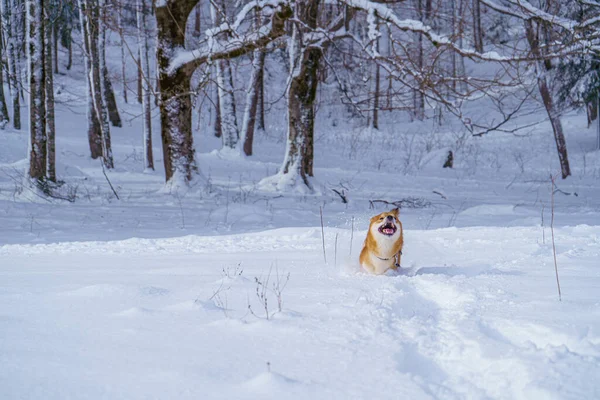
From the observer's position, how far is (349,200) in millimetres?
9531

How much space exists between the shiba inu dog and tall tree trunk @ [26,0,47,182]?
700 centimetres

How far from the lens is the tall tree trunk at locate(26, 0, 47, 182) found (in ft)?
27.6

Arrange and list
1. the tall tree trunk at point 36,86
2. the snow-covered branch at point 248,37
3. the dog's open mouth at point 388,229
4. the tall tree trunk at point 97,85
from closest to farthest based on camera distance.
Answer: the dog's open mouth at point 388,229 → the snow-covered branch at point 248,37 → the tall tree trunk at point 36,86 → the tall tree trunk at point 97,85

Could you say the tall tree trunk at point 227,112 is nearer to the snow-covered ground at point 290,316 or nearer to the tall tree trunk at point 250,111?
the tall tree trunk at point 250,111

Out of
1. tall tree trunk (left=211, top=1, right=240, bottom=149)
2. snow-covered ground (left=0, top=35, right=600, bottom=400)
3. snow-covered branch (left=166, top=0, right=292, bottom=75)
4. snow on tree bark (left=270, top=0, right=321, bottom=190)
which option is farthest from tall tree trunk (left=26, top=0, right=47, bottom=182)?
tall tree trunk (left=211, top=1, right=240, bottom=149)

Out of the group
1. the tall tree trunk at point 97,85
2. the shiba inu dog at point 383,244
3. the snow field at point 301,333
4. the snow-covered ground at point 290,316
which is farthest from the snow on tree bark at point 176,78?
the shiba inu dog at point 383,244

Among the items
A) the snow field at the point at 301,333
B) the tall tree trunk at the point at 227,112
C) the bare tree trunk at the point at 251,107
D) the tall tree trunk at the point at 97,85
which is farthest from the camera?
the bare tree trunk at the point at 251,107

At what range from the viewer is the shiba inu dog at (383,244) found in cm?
351

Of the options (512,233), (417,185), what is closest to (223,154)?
(417,185)

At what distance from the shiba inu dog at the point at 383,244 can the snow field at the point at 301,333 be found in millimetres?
263

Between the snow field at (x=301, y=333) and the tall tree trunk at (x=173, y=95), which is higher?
the tall tree trunk at (x=173, y=95)

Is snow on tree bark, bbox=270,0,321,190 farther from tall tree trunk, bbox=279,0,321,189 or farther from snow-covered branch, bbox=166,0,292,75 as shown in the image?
snow-covered branch, bbox=166,0,292,75

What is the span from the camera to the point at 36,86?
8.48 m

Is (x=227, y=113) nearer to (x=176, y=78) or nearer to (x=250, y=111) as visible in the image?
(x=250, y=111)
